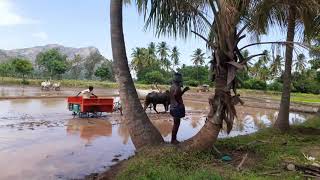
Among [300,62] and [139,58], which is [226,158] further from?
[139,58]

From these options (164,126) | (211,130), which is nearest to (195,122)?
(164,126)

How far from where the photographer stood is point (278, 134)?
12148 mm

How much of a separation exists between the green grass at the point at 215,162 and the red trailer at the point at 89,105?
308 inches

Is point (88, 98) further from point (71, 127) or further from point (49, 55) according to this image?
point (49, 55)

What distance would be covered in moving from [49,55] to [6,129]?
76.3 metres

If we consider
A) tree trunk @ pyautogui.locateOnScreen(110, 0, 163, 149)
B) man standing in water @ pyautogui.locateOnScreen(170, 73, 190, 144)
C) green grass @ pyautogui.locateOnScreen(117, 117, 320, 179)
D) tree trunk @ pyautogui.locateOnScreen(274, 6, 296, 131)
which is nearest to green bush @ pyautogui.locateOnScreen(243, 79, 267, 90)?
tree trunk @ pyautogui.locateOnScreen(274, 6, 296, 131)

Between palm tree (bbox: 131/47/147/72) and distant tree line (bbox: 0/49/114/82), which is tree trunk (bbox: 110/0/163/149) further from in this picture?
palm tree (bbox: 131/47/147/72)

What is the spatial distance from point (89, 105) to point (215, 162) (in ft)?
31.3

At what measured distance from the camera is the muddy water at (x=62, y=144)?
823 cm

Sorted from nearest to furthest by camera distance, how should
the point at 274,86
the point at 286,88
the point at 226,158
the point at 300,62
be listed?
the point at 226,158 → the point at 300,62 → the point at 286,88 → the point at 274,86

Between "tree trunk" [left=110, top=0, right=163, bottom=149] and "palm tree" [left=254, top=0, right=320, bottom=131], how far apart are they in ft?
9.68

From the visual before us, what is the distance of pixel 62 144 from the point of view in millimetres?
10938

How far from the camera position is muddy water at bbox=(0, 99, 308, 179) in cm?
823

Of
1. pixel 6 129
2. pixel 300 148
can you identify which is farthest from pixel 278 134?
pixel 6 129
